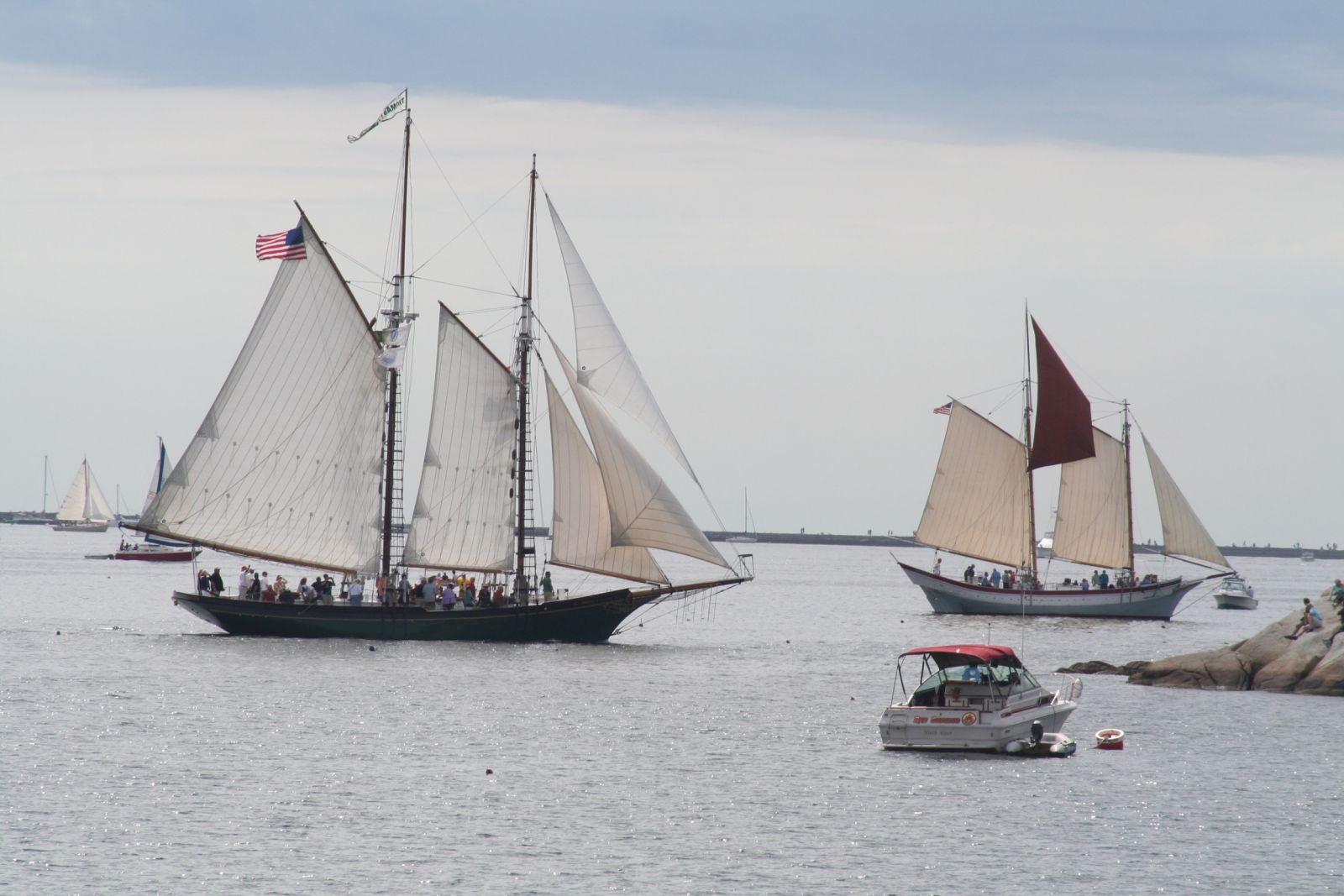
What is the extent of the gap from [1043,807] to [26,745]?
24494mm

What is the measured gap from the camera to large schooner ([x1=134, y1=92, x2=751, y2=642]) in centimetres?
6481

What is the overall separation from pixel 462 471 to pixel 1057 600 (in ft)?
168

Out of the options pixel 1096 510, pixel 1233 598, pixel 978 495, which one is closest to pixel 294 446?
pixel 978 495

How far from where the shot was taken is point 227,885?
2855cm

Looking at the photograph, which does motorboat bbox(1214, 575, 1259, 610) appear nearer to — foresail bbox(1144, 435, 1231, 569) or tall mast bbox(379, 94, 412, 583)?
foresail bbox(1144, 435, 1231, 569)

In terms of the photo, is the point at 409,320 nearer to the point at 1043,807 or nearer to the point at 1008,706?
the point at 1008,706

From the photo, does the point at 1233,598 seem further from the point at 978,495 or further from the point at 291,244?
the point at 291,244

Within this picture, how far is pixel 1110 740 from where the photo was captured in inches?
1788

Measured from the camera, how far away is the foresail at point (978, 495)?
100562 millimetres

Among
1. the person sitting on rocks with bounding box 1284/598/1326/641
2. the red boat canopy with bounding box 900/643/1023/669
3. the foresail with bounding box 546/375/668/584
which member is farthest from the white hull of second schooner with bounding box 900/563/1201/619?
the red boat canopy with bounding box 900/643/1023/669

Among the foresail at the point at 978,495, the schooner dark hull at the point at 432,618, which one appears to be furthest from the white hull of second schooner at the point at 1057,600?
the schooner dark hull at the point at 432,618

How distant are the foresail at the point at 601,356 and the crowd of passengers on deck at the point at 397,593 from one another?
8.61 meters

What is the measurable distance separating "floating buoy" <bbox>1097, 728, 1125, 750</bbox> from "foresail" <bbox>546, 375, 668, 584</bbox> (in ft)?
76.4

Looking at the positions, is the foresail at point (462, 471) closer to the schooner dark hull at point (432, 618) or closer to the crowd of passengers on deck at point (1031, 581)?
the schooner dark hull at point (432, 618)
